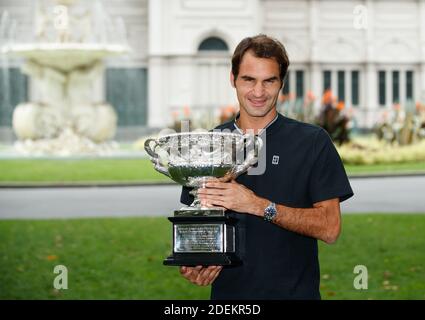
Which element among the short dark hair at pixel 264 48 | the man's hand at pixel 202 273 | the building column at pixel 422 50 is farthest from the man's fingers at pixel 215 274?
the building column at pixel 422 50

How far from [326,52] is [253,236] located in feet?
143

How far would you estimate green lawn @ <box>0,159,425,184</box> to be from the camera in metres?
19.2

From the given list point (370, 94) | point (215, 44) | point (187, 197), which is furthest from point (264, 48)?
point (370, 94)

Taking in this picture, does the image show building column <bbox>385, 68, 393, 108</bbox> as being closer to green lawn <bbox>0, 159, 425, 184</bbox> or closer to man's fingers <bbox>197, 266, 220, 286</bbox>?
green lawn <bbox>0, 159, 425, 184</bbox>

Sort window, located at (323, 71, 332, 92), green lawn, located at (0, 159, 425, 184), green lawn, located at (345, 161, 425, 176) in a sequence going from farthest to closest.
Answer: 1. window, located at (323, 71, 332, 92)
2. green lawn, located at (345, 161, 425, 176)
3. green lawn, located at (0, 159, 425, 184)

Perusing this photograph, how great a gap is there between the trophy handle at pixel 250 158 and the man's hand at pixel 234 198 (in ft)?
0.43

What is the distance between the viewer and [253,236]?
313 cm

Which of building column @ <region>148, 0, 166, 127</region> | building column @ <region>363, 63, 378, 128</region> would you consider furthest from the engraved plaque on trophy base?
building column @ <region>363, 63, 378, 128</region>

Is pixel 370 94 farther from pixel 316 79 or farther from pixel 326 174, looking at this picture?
pixel 326 174

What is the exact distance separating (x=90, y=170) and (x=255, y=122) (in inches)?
718

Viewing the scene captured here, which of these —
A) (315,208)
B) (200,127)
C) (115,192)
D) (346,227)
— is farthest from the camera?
(200,127)

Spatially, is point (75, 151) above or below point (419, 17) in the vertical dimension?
below

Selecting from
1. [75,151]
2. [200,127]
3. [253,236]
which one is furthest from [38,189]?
[253,236]
